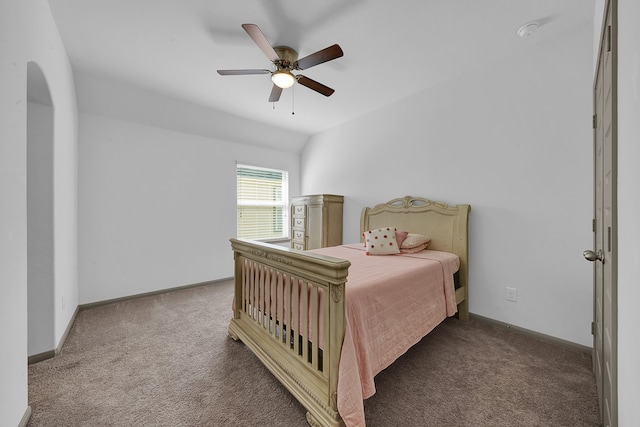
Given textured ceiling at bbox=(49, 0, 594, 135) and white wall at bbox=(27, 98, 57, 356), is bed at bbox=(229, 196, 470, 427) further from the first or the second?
textured ceiling at bbox=(49, 0, 594, 135)

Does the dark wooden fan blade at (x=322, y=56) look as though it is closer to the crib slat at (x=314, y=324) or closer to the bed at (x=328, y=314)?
the bed at (x=328, y=314)

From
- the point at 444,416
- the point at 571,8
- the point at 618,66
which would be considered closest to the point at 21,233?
the point at 444,416

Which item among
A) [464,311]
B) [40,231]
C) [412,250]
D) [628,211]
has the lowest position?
[464,311]

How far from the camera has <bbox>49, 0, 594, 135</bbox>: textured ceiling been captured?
1.84 meters

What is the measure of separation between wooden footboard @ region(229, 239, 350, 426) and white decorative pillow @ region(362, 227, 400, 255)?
1.28 m

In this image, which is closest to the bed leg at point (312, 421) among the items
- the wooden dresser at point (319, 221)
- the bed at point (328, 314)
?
the bed at point (328, 314)

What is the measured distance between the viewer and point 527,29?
204 centimetres

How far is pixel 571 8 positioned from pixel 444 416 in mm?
2857

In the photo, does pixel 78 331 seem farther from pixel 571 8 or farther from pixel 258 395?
pixel 571 8

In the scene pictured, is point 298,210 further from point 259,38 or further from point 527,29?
point 527,29

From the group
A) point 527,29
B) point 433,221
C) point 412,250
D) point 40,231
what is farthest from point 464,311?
point 40,231

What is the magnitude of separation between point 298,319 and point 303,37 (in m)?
2.15

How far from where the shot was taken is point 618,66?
0.97m

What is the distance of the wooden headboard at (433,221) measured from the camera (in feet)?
8.80
